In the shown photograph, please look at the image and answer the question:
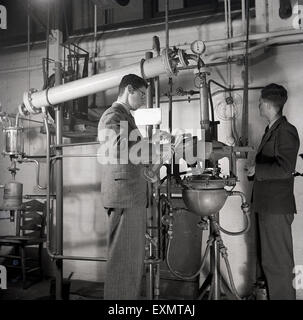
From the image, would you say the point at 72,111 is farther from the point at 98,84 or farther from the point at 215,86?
the point at 215,86

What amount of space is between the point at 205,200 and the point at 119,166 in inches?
21.6

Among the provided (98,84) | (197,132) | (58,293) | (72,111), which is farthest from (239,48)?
(58,293)

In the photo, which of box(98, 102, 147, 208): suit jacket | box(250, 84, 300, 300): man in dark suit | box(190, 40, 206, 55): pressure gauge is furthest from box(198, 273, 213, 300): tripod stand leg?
box(190, 40, 206, 55): pressure gauge

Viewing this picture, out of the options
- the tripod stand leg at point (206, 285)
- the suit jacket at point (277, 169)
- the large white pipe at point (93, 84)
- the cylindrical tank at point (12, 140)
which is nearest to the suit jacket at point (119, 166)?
the large white pipe at point (93, 84)

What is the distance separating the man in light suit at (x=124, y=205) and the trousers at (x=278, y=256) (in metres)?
0.94

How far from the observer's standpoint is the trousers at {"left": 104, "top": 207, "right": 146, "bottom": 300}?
1.92 meters

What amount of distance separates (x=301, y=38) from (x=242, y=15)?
0.55 m

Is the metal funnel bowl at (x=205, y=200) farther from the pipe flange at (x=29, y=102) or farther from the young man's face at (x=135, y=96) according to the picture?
the pipe flange at (x=29, y=102)

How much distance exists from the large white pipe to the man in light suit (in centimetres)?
33

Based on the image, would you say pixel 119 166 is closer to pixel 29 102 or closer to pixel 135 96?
pixel 135 96

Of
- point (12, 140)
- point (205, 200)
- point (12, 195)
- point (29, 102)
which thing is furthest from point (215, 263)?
point (12, 140)

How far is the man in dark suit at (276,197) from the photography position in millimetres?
2246

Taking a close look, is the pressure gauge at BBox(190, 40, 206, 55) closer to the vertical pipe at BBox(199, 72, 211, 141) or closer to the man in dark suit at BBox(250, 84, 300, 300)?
the vertical pipe at BBox(199, 72, 211, 141)

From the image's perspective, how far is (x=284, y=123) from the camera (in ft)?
7.57
